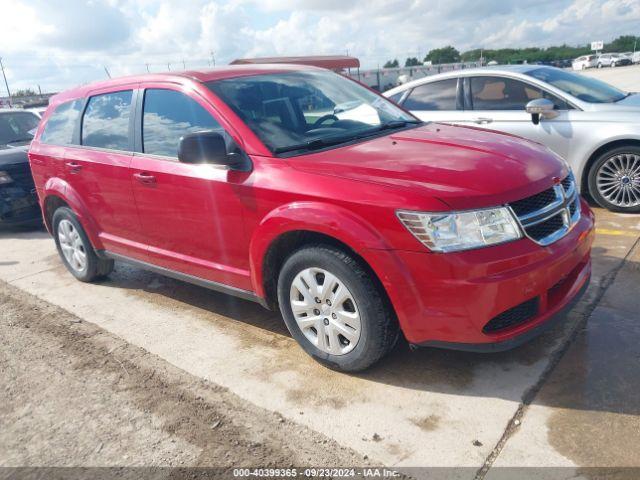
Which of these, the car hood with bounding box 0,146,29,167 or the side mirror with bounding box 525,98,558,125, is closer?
the side mirror with bounding box 525,98,558,125

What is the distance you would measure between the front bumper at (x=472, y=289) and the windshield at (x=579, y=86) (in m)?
A: 3.79

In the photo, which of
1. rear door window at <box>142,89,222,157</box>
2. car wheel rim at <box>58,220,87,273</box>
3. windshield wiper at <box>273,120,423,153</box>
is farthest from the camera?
car wheel rim at <box>58,220,87,273</box>

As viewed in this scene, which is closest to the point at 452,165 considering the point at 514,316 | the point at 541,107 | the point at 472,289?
the point at 472,289

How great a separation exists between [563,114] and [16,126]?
765 centimetres

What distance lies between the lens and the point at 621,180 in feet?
18.4

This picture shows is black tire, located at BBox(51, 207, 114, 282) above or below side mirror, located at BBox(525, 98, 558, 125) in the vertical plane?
below

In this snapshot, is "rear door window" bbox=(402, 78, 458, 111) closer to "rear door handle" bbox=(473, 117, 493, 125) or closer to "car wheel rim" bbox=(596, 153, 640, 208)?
"rear door handle" bbox=(473, 117, 493, 125)

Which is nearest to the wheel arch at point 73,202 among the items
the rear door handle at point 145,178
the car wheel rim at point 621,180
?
the rear door handle at point 145,178

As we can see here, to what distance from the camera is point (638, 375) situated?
2898 mm

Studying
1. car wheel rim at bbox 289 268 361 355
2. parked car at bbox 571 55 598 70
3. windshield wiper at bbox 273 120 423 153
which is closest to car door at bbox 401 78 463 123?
windshield wiper at bbox 273 120 423 153

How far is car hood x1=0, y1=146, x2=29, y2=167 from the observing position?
23.8 feet

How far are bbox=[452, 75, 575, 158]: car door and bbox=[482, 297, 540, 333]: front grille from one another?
3565 millimetres

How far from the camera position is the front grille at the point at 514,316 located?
9.02 ft

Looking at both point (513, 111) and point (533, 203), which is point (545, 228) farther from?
point (513, 111)
